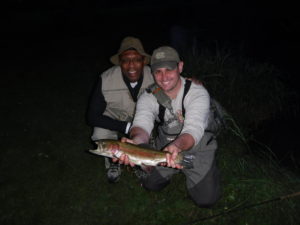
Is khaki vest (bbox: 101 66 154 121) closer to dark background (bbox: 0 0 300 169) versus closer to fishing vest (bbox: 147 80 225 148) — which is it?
fishing vest (bbox: 147 80 225 148)

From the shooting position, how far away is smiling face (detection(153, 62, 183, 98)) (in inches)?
129

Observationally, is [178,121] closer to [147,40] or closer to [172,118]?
[172,118]

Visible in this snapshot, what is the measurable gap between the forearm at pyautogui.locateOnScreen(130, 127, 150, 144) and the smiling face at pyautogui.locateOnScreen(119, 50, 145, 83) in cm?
101

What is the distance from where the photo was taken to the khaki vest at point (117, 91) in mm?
4129

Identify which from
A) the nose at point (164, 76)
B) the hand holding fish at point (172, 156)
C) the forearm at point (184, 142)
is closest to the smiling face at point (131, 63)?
the nose at point (164, 76)

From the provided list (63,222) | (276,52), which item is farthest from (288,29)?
(63,222)

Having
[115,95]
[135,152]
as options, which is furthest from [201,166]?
[115,95]

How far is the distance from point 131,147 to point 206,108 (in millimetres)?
1199

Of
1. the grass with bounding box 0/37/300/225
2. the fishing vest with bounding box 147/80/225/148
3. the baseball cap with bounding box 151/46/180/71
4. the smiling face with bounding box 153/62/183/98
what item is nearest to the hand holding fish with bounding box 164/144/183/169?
the fishing vest with bounding box 147/80/225/148

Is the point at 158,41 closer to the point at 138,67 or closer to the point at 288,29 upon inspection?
the point at 288,29

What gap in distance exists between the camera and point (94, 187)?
4.19 metres

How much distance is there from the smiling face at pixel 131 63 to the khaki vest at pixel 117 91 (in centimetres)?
23

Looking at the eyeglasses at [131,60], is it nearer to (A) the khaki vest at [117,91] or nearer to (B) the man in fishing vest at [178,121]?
(A) the khaki vest at [117,91]

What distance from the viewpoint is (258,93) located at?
21.1 ft
